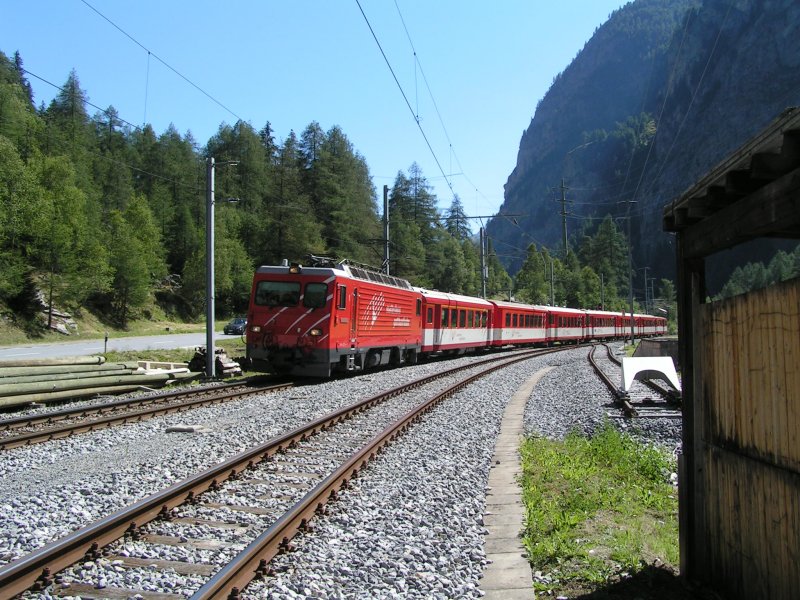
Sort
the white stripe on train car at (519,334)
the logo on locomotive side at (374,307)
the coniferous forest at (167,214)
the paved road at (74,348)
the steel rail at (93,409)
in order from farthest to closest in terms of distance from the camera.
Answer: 1. the coniferous forest at (167,214)
2. the white stripe on train car at (519,334)
3. the paved road at (74,348)
4. the logo on locomotive side at (374,307)
5. the steel rail at (93,409)

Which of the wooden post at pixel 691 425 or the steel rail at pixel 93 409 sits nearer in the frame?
the wooden post at pixel 691 425

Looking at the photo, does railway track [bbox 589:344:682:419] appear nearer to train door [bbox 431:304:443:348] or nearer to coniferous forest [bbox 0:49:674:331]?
train door [bbox 431:304:443:348]

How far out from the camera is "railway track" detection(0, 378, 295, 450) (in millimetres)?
9328

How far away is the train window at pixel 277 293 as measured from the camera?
16.8m

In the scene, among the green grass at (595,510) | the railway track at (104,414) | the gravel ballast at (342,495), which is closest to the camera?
the gravel ballast at (342,495)

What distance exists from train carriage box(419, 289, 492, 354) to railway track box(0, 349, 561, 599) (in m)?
16.4

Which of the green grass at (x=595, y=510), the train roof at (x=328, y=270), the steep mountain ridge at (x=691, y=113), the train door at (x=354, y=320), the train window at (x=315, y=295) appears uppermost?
the steep mountain ridge at (x=691, y=113)

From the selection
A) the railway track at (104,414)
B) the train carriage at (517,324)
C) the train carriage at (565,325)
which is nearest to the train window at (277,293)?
the railway track at (104,414)

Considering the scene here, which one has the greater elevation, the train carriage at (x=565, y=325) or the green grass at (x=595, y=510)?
the train carriage at (x=565, y=325)

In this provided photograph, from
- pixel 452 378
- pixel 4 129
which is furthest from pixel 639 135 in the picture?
pixel 452 378

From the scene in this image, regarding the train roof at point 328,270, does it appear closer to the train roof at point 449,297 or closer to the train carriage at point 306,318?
the train carriage at point 306,318

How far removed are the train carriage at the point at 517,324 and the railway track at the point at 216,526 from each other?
26.9 m

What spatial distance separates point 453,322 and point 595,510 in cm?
2258

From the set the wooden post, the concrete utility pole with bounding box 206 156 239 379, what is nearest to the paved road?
the concrete utility pole with bounding box 206 156 239 379
